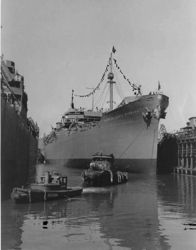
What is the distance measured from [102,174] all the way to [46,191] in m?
10.1

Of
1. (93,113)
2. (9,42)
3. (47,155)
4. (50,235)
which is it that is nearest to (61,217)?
(50,235)

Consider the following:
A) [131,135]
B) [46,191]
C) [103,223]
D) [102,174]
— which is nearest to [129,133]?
[131,135]

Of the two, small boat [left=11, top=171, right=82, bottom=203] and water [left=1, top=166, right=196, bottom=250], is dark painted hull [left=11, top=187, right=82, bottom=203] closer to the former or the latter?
small boat [left=11, top=171, right=82, bottom=203]

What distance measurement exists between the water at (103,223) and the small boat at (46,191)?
561 millimetres

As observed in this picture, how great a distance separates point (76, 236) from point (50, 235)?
3.21 feet

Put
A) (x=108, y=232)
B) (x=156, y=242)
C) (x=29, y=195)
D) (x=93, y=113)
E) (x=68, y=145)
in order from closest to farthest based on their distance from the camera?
1. (x=156, y=242)
2. (x=108, y=232)
3. (x=29, y=195)
4. (x=68, y=145)
5. (x=93, y=113)

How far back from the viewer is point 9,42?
11.8 metres

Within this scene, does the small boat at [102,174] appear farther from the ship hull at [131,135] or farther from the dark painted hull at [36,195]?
the dark painted hull at [36,195]

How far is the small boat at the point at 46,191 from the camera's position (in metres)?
20.0

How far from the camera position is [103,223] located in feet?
51.0

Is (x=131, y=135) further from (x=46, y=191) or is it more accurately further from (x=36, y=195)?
(x=36, y=195)

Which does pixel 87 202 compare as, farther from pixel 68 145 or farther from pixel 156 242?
pixel 68 145

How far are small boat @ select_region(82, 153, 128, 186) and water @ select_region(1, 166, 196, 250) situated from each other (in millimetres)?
5578

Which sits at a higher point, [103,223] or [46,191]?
[46,191]
